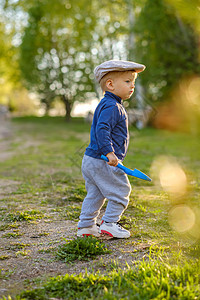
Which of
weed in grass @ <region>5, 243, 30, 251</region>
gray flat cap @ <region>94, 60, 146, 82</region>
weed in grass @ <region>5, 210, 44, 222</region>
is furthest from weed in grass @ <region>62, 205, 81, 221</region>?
gray flat cap @ <region>94, 60, 146, 82</region>

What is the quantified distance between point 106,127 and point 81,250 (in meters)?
1.01

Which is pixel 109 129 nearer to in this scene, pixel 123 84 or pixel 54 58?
pixel 123 84

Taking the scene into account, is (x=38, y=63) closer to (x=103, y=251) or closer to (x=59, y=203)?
(x=59, y=203)

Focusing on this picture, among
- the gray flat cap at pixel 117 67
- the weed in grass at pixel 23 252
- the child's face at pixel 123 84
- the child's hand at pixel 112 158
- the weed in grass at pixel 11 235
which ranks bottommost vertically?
the weed in grass at pixel 11 235

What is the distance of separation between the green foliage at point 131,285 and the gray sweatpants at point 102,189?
78 centimetres

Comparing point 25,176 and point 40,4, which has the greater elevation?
point 40,4

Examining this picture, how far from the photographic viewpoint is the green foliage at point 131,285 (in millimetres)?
2035

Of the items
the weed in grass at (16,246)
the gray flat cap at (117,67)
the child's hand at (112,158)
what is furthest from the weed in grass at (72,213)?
the gray flat cap at (117,67)

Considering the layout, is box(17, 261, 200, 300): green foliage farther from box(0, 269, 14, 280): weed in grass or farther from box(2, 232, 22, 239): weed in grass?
box(2, 232, 22, 239): weed in grass

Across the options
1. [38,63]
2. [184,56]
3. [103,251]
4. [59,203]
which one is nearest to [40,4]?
[38,63]

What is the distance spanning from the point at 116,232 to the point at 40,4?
68.0ft

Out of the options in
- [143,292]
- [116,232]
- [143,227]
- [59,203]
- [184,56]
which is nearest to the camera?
[143,292]

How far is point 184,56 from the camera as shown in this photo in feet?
47.8

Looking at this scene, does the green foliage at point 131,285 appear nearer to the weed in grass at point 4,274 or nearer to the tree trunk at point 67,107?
the weed in grass at point 4,274
